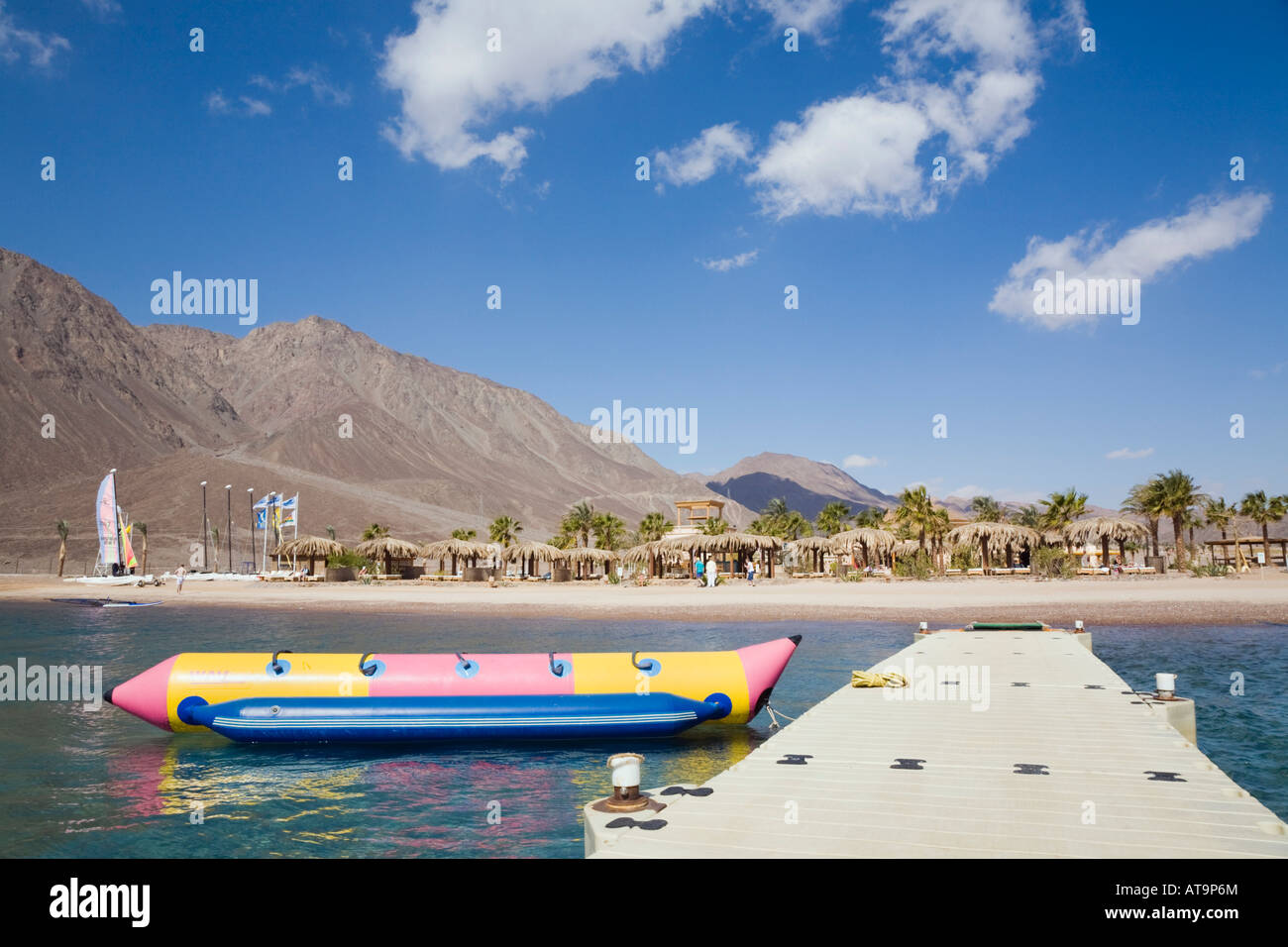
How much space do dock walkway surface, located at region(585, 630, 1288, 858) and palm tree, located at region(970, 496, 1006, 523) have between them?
61.8 meters

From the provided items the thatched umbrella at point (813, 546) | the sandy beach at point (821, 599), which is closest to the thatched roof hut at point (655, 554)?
the sandy beach at point (821, 599)

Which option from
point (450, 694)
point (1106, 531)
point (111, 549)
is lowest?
point (450, 694)

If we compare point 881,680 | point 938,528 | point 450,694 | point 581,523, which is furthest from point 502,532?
point 881,680

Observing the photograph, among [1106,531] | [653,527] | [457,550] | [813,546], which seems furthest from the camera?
[653,527]

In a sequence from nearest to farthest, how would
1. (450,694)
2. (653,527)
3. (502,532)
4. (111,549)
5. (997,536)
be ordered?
(450,694), (997,536), (111,549), (653,527), (502,532)

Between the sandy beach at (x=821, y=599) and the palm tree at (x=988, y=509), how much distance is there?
27995 mm

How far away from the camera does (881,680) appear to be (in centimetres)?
1046

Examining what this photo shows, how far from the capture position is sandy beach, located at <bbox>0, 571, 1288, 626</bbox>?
1047 inches

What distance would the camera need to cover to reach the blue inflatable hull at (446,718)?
34.4 feet

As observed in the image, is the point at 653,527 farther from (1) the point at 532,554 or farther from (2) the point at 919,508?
(2) the point at 919,508

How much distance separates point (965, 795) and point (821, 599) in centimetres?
2772

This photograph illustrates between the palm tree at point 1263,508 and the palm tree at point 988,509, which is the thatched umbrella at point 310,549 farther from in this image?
the palm tree at point 1263,508

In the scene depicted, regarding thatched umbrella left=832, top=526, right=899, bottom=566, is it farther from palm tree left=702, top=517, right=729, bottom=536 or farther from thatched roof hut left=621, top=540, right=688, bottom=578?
palm tree left=702, top=517, right=729, bottom=536
